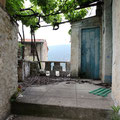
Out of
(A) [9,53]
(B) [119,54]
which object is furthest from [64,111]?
(A) [9,53]

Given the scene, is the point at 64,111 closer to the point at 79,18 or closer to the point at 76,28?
the point at 76,28

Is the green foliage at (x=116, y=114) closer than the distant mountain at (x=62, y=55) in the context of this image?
Yes

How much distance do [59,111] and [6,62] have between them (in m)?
1.37

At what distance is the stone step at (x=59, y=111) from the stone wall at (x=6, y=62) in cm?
23

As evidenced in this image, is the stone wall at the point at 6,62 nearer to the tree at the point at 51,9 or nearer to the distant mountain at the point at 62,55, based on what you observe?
the tree at the point at 51,9

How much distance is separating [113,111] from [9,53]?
2199mm

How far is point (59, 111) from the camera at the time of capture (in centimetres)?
156

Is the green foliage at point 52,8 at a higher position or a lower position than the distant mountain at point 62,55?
higher

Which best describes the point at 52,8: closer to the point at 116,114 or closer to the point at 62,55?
the point at 116,114

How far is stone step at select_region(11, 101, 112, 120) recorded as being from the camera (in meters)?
1.46

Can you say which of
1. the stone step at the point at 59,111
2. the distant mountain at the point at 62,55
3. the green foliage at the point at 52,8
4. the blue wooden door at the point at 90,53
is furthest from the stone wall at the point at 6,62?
the distant mountain at the point at 62,55

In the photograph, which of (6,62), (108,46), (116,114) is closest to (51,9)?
(108,46)

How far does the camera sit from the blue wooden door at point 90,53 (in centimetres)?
417

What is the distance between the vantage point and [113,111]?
4.61 feet
